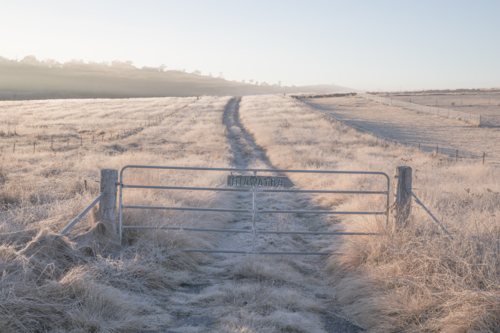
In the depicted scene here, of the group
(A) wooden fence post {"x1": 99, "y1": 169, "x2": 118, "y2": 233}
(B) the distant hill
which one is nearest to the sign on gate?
(A) wooden fence post {"x1": 99, "y1": 169, "x2": 118, "y2": 233}

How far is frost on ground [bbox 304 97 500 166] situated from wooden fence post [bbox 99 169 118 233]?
73.5 feet

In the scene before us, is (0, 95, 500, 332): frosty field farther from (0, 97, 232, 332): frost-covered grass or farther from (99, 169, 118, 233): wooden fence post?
(99, 169, 118, 233): wooden fence post

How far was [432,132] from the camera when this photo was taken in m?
38.3

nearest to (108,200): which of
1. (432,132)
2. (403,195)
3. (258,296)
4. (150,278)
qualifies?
(150,278)

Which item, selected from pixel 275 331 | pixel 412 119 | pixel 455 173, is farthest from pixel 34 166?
pixel 412 119

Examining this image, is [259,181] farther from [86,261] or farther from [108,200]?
[86,261]

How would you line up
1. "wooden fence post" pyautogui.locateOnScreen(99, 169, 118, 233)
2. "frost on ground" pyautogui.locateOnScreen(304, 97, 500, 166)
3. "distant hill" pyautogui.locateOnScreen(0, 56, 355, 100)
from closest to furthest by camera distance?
1. "wooden fence post" pyautogui.locateOnScreen(99, 169, 118, 233)
2. "frost on ground" pyautogui.locateOnScreen(304, 97, 500, 166)
3. "distant hill" pyautogui.locateOnScreen(0, 56, 355, 100)

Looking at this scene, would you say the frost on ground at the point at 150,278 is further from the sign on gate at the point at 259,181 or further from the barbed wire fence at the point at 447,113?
the barbed wire fence at the point at 447,113

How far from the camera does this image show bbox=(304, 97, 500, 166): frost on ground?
1102 inches

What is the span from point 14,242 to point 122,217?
1.92m

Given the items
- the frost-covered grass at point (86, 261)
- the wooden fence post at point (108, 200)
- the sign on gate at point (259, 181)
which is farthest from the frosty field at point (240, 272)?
the sign on gate at point (259, 181)

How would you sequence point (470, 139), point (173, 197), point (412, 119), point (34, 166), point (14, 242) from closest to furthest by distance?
1. point (14, 242)
2. point (173, 197)
3. point (34, 166)
4. point (470, 139)
5. point (412, 119)

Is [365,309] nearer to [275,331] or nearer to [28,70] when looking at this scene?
[275,331]

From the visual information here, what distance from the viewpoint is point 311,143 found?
25875 millimetres
